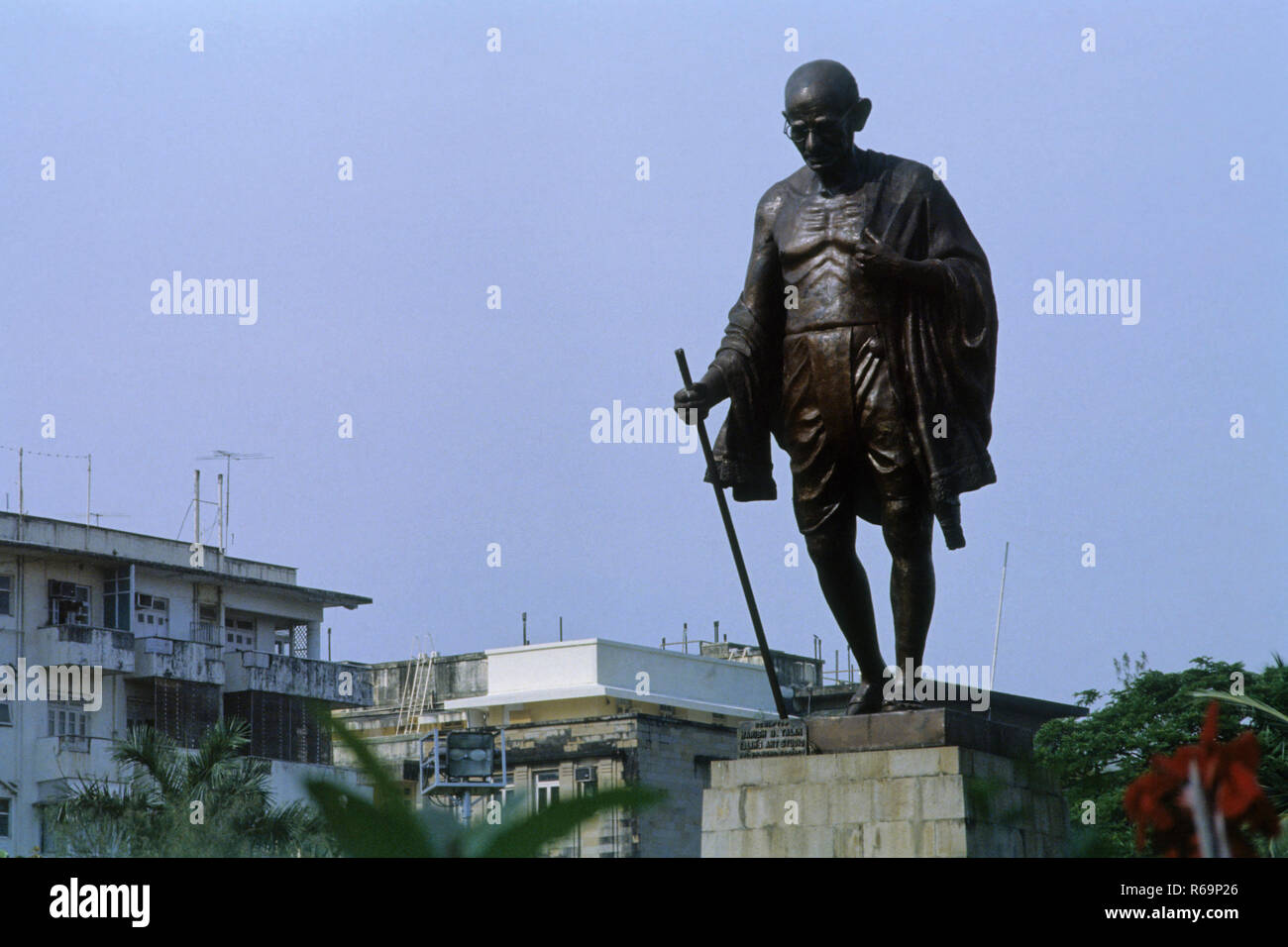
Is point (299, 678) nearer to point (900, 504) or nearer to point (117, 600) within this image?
point (117, 600)

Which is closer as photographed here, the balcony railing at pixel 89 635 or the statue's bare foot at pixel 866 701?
the statue's bare foot at pixel 866 701

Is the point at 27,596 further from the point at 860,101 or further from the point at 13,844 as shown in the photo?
the point at 860,101

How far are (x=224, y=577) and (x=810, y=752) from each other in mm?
54775

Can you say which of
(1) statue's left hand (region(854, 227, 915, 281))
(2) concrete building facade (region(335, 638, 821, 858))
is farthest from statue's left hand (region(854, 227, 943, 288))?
(2) concrete building facade (region(335, 638, 821, 858))

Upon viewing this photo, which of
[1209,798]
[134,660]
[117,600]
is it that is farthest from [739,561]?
[117,600]

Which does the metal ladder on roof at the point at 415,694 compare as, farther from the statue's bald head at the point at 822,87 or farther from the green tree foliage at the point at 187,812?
the statue's bald head at the point at 822,87

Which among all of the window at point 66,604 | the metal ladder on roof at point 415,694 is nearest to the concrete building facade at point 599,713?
the metal ladder on roof at point 415,694

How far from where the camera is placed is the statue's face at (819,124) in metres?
10.2

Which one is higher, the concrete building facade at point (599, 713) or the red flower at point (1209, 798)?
the concrete building facade at point (599, 713)

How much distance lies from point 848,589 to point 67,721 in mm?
49391

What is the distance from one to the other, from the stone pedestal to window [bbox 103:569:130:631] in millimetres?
51265

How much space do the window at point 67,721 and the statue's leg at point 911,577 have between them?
48810 millimetres

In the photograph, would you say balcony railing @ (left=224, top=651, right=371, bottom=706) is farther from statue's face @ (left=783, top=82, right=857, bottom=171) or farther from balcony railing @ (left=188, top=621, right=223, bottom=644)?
statue's face @ (left=783, top=82, right=857, bottom=171)
